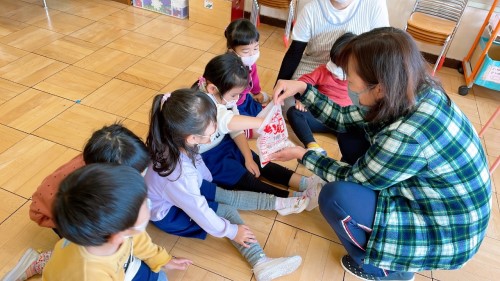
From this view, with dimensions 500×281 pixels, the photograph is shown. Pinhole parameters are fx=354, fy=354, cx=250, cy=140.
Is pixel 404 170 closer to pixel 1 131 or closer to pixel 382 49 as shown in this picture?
pixel 382 49

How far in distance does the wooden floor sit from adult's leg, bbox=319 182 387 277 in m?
0.23

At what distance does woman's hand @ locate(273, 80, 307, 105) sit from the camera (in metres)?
1.27

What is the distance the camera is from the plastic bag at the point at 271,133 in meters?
1.25

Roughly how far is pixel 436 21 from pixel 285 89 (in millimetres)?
1815

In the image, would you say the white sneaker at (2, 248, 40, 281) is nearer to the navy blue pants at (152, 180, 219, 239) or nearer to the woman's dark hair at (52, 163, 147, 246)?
the navy blue pants at (152, 180, 219, 239)

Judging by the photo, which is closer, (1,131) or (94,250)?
(94,250)

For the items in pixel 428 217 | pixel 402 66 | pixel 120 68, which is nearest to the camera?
pixel 402 66

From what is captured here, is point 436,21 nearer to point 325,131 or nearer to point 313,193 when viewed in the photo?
point 325,131

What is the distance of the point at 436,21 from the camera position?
8.26 ft

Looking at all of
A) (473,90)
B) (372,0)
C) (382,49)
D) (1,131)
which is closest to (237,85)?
(382,49)

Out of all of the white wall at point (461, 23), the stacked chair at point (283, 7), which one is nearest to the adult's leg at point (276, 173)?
the stacked chair at point (283, 7)

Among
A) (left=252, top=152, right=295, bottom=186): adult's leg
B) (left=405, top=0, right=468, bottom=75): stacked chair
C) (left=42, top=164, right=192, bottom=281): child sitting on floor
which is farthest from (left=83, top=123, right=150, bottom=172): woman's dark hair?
(left=405, top=0, right=468, bottom=75): stacked chair

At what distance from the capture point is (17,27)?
2.56 m

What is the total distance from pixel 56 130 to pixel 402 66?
1544mm
